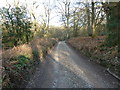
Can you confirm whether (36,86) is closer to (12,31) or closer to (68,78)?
(68,78)

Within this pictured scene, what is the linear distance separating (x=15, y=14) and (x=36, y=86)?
1302 centimetres

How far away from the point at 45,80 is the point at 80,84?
1.74m

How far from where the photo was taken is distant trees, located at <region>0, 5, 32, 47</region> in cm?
1413

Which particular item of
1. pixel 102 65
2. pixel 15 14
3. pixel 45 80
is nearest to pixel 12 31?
pixel 15 14

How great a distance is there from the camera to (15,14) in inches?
581

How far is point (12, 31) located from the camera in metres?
14.6

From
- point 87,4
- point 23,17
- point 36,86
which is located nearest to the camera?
point 36,86

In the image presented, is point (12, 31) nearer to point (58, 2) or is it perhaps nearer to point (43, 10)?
point (43, 10)

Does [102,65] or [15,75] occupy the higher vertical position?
[15,75]

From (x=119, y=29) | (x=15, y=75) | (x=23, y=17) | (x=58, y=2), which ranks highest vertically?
(x=58, y=2)

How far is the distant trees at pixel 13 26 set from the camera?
14.1 metres

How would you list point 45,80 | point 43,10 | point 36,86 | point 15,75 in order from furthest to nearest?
point 43,10, point 45,80, point 36,86, point 15,75

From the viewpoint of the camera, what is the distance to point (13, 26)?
14852mm

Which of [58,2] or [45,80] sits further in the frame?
[58,2]
